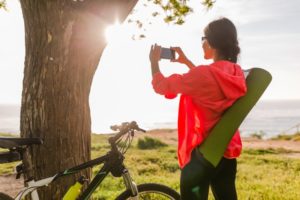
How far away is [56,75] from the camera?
15.5 ft

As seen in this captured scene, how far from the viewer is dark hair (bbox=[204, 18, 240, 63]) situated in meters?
3.43

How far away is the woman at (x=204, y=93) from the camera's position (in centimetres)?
325

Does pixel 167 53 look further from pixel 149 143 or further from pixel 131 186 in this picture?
pixel 149 143

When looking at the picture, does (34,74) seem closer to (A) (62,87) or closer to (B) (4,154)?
(A) (62,87)

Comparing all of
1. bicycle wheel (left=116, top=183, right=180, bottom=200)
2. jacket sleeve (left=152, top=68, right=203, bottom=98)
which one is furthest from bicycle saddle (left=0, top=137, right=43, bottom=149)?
jacket sleeve (left=152, top=68, right=203, bottom=98)

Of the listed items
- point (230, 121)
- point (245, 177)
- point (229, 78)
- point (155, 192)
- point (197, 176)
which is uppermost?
point (229, 78)

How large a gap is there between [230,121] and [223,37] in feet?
2.15

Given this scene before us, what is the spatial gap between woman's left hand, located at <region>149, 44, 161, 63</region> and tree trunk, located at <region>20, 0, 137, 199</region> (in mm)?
1492

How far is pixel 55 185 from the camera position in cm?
478

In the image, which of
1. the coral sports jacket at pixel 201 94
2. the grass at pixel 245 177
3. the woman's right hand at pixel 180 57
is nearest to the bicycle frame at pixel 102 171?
the coral sports jacket at pixel 201 94

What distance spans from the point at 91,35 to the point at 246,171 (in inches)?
310

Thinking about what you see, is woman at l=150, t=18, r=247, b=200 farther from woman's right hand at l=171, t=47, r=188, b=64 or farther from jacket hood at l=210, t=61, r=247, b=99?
woman's right hand at l=171, t=47, r=188, b=64

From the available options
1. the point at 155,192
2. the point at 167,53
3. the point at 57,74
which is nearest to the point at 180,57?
the point at 167,53

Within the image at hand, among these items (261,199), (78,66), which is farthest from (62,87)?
(261,199)
